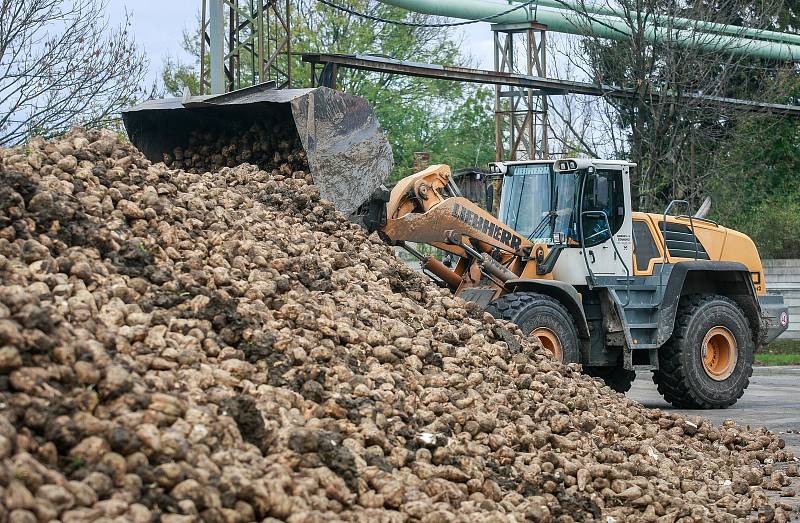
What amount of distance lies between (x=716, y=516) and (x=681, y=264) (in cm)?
630

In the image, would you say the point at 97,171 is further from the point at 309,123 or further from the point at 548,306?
the point at 548,306

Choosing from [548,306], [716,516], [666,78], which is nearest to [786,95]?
[666,78]

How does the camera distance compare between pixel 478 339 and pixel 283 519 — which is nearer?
pixel 283 519

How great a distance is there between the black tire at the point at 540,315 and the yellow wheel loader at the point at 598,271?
1 centimetres

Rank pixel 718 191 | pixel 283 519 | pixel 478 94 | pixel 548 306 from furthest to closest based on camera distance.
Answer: pixel 478 94 → pixel 718 191 → pixel 548 306 → pixel 283 519

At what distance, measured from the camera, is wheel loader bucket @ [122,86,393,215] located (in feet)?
31.2

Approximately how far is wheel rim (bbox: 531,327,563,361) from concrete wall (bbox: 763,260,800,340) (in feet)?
43.3

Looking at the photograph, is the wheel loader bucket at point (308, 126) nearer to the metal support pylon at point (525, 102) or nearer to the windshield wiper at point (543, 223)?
the windshield wiper at point (543, 223)

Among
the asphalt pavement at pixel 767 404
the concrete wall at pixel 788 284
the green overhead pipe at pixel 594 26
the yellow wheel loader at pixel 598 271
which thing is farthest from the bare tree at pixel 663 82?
the yellow wheel loader at pixel 598 271

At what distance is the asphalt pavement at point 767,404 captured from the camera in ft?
36.9

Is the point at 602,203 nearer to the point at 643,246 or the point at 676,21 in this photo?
the point at 643,246

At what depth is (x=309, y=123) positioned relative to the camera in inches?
373

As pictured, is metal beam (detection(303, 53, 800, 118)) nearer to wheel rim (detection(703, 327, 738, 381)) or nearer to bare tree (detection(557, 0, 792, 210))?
bare tree (detection(557, 0, 792, 210))

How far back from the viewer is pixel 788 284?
23625mm
